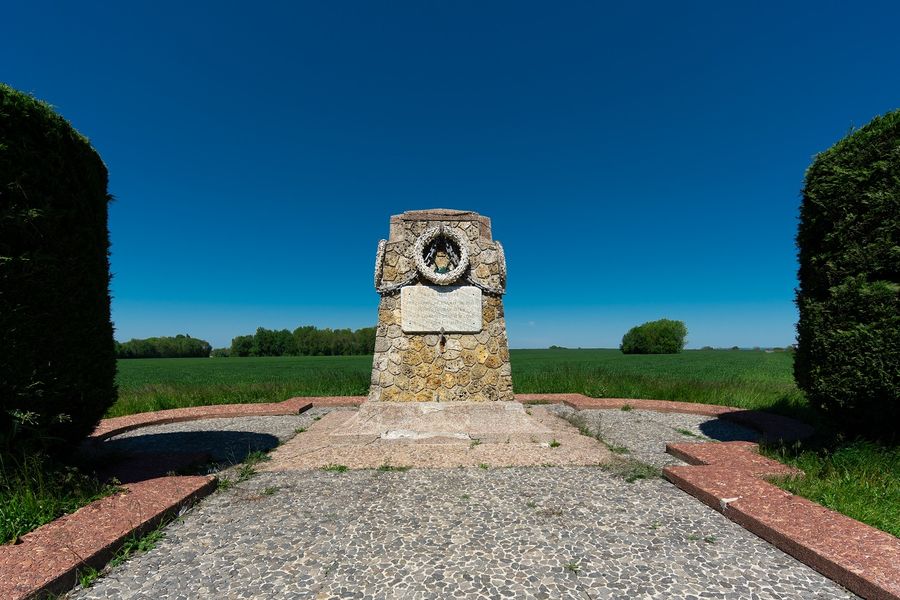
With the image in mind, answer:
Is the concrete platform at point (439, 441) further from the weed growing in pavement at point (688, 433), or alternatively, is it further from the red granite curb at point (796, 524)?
the weed growing in pavement at point (688, 433)

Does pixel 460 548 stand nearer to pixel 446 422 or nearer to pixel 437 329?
pixel 446 422

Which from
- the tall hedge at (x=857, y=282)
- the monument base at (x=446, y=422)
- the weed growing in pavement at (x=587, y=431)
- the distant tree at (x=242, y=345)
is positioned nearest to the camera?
the tall hedge at (x=857, y=282)

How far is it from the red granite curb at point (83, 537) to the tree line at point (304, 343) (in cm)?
5229

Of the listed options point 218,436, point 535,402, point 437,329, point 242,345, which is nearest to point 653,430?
point 535,402

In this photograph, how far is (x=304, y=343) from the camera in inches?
2265

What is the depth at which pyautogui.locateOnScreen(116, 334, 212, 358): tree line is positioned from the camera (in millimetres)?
58156

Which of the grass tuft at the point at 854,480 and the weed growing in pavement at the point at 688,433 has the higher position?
the grass tuft at the point at 854,480

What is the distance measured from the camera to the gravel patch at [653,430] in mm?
5664

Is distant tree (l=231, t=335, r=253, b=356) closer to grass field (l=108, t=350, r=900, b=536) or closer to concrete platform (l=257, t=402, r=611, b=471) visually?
grass field (l=108, t=350, r=900, b=536)

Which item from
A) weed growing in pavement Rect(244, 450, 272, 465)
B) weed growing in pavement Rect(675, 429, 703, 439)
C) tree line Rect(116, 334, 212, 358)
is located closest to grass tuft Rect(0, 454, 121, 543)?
weed growing in pavement Rect(244, 450, 272, 465)

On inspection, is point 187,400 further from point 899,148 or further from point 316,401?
point 899,148

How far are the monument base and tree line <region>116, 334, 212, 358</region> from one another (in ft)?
215

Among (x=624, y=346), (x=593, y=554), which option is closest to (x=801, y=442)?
(x=593, y=554)

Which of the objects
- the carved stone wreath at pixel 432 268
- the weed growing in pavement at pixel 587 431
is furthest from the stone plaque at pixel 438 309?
the weed growing in pavement at pixel 587 431
